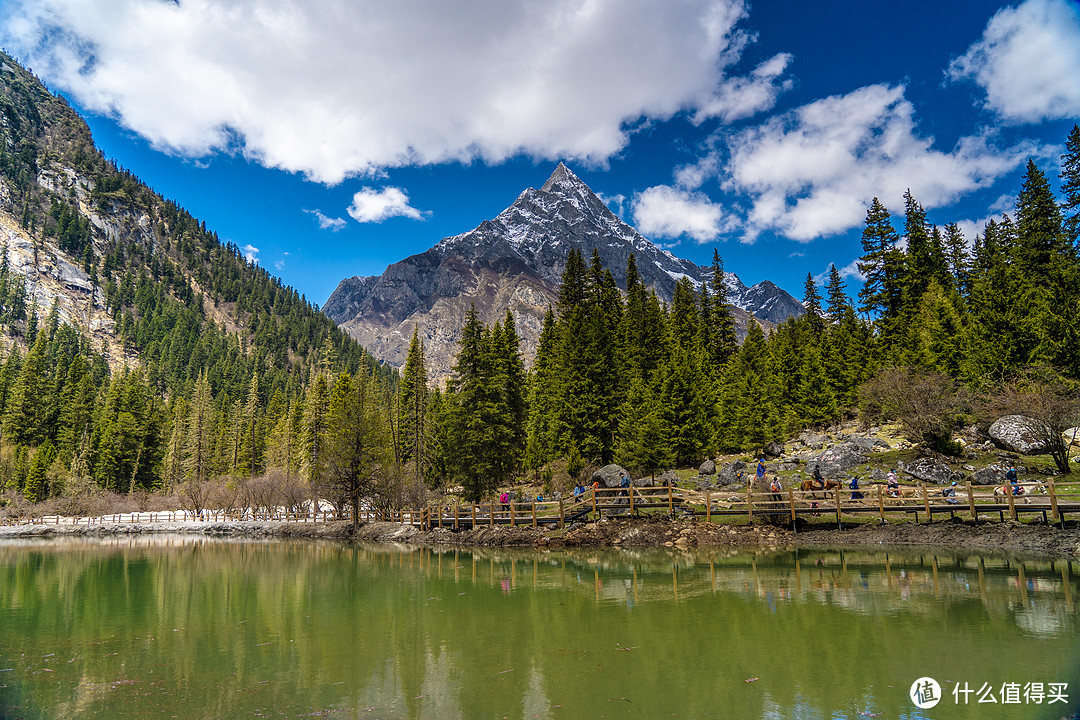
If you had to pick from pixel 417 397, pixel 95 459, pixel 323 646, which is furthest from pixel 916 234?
pixel 95 459

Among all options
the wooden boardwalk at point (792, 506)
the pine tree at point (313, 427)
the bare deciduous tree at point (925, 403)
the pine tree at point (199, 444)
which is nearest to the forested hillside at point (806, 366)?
the bare deciduous tree at point (925, 403)

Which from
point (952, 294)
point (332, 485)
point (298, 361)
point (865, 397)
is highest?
point (298, 361)

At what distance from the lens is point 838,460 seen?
35688mm

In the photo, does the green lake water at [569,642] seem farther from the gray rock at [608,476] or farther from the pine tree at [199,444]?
the pine tree at [199,444]

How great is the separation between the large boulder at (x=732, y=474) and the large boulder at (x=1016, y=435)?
14255mm

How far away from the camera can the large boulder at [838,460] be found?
35.2 metres

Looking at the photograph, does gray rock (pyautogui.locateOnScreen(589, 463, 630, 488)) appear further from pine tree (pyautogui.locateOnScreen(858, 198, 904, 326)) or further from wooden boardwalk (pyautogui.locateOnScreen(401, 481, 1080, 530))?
pine tree (pyautogui.locateOnScreen(858, 198, 904, 326))

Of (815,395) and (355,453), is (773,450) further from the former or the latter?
(355,453)

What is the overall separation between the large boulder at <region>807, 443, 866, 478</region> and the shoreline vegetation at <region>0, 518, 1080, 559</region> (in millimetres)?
8507

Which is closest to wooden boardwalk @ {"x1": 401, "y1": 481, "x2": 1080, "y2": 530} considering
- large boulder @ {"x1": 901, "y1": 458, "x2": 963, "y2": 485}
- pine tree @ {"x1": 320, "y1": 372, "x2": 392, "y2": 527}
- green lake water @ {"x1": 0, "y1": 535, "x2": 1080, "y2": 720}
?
large boulder @ {"x1": 901, "y1": 458, "x2": 963, "y2": 485}

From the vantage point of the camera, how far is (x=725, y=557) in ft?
80.3

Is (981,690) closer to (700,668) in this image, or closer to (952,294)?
(700,668)

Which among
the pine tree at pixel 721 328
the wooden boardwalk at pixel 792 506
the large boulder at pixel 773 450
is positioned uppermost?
the pine tree at pixel 721 328

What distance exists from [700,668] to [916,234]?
56.5m
